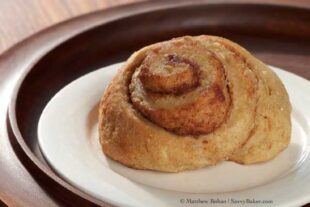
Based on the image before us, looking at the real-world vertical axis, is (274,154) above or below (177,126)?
below

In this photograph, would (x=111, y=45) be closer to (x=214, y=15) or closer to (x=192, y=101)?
(x=214, y=15)

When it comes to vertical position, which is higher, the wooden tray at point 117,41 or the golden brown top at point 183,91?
the golden brown top at point 183,91

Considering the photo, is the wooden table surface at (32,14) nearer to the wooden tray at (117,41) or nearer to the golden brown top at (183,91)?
the wooden tray at (117,41)

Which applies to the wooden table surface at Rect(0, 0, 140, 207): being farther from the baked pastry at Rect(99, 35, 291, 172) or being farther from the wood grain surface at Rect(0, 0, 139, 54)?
the baked pastry at Rect(99, 35, 291, 172)

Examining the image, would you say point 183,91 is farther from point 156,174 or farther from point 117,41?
point 117,41

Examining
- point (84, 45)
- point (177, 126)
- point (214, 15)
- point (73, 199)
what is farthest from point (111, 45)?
point (73, 199)

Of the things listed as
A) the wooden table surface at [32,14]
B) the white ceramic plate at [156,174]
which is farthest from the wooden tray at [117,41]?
the wooden table surface at [32,14]

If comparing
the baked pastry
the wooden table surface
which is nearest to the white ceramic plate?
the baked pastry
